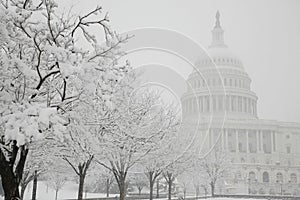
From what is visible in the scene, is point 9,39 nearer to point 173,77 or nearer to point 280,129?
point 173,77


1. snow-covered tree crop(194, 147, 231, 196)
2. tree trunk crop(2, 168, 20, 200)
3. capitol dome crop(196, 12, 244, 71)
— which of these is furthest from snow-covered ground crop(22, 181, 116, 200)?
capitol dome crop(196, 12, 244, 71)

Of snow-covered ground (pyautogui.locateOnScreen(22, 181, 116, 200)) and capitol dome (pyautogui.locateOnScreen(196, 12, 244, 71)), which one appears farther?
capitol dome (pyautogui.locateOnScreen(196, 12, 244, 71))

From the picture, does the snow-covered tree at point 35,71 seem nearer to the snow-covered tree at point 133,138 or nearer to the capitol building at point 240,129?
the snow-covered tree at point 133,138

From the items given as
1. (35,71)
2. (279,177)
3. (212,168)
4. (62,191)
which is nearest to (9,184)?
(35,71)

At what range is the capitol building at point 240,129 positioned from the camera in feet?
336

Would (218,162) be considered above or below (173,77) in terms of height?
below

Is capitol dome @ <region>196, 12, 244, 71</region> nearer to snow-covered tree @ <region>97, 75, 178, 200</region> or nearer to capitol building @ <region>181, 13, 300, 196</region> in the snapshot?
capitol building @ <region>181, 13, 300, 196</region>

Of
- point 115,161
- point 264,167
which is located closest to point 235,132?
point 264,167

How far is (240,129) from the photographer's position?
12025 cm

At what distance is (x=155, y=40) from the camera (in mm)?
50750

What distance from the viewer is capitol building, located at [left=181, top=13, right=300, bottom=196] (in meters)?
102

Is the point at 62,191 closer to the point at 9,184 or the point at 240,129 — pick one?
the point at 9,184

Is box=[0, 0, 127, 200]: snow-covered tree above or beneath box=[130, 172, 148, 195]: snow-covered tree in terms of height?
above

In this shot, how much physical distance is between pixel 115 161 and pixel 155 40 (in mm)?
32249
